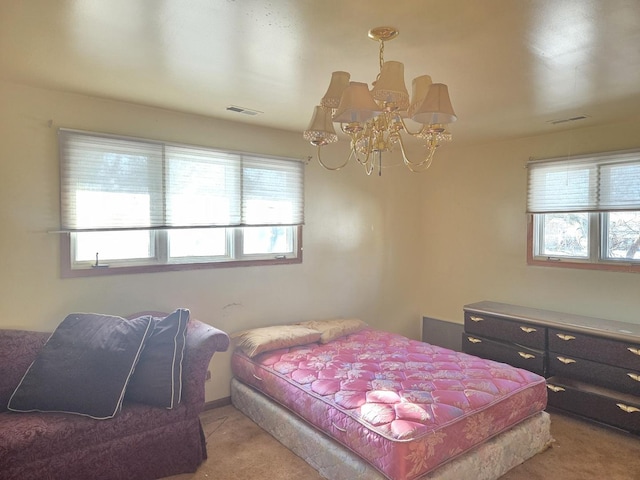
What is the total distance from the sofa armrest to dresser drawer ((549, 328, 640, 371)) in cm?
261

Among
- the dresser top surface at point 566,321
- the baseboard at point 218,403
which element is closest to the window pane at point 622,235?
the dresser top surface at point 566,321

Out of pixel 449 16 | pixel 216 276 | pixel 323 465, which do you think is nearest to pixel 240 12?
pixel 449 16

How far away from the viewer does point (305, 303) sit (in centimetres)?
389

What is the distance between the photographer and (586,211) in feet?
11.2

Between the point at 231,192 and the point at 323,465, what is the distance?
2152mm

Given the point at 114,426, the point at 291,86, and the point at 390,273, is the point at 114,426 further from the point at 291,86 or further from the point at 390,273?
the point at 390,273

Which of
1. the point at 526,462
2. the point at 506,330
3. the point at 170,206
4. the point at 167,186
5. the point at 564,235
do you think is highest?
the point at 167,186

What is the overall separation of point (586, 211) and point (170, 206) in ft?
11.3

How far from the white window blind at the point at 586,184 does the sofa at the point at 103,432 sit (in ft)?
10.2

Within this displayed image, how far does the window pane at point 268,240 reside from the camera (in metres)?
3.58

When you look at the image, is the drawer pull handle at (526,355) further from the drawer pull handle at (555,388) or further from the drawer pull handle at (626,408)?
the drawer pull handle at (626,408)

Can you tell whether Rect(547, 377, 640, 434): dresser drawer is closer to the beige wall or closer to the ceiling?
the beige wall

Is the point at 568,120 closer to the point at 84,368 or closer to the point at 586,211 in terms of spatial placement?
the point at 586,211

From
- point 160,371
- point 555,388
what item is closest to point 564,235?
point 555,388
